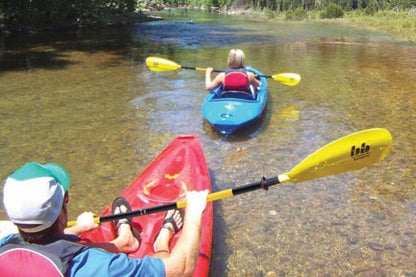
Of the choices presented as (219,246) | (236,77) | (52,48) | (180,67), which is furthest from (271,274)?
(52,48)

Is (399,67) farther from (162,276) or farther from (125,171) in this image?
(162,276)

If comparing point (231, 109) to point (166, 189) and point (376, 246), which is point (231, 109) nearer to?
point (166, 189)

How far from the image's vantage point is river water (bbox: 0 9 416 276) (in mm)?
3764

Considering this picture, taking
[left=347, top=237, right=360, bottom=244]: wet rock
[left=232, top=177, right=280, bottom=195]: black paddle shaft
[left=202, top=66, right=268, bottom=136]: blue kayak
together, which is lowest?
[left=347, top=237, right=360, bottom=244]: wet rock

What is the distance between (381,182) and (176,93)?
5.35 metres

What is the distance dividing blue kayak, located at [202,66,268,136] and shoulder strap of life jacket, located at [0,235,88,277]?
14.9 feet

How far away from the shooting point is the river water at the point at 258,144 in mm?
3764

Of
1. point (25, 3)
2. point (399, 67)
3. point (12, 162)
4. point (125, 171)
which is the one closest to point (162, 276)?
point (125, 171)

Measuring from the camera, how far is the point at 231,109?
6312mm

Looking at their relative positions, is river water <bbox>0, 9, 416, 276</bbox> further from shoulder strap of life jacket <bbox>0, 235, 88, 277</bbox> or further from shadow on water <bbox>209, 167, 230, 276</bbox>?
shoulder strap of life jacket <bbox>0, 235, 88, 277</bbox>

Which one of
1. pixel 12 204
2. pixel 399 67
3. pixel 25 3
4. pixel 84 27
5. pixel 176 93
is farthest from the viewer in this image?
pixel 84 27

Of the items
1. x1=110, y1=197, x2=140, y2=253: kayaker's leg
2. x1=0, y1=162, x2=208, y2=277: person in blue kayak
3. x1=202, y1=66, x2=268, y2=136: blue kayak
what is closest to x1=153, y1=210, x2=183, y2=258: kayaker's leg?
x1=110, y1=197, x2=140, y2=253: kayaker's leg

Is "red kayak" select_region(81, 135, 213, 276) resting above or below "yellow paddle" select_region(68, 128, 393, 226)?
below

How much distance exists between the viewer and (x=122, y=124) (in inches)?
277
